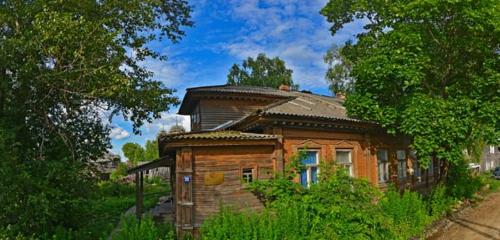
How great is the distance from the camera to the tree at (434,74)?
14.3m

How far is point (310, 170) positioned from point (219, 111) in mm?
7457

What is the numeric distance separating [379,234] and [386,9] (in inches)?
343

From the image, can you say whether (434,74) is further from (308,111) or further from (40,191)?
(40,191)

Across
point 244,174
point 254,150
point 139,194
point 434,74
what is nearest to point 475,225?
point 434,74

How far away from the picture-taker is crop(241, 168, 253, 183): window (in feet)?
42.4

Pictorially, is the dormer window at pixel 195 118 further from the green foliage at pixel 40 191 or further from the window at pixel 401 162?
the window at pixel 401 162

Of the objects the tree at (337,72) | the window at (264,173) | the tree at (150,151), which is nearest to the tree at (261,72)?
the tree at (337,72)

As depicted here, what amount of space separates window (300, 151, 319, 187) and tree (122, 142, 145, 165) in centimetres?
6480

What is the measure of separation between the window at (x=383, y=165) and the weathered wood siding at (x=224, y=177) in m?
8.32

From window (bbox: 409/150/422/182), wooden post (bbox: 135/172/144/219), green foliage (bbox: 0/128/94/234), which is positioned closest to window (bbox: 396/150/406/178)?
window (bbox: 409/150/422/182)

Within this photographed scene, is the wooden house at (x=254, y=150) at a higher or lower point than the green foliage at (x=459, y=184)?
higher

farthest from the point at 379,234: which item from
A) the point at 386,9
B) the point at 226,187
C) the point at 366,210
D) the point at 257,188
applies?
the point at 386,9

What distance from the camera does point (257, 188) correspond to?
11914 mm

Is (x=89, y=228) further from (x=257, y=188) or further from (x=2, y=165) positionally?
(x=257, y=188)
